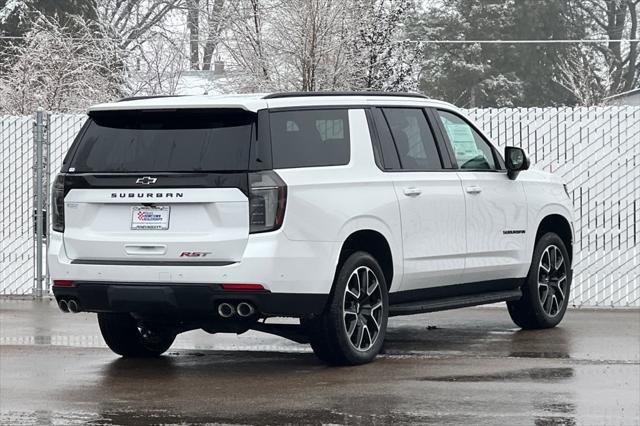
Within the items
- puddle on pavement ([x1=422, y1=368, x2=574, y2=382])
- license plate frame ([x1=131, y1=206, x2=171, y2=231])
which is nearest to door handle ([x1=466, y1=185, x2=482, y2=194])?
puddle on pavement ([x1=422, y1=368, x2=574, y2=382])

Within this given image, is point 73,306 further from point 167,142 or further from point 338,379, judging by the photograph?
point 338,379

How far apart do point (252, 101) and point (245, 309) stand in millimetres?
1398

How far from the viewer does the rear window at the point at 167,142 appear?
32.6ft

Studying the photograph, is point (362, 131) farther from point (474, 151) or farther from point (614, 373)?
point (614, 373)

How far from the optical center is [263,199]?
977cm

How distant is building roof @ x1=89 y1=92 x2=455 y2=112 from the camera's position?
9961 mm

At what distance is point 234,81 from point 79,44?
4.39 m

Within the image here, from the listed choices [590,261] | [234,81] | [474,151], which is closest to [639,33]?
[234,81]

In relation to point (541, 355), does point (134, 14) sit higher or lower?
higher

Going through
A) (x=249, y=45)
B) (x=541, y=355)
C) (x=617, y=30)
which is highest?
(x=249, y=45)

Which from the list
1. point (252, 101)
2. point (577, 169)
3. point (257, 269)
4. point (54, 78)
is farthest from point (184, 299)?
point (54, 78)

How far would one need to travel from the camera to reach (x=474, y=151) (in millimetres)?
12062

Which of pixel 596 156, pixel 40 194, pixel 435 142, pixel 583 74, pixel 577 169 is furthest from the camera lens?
pixel 583 74

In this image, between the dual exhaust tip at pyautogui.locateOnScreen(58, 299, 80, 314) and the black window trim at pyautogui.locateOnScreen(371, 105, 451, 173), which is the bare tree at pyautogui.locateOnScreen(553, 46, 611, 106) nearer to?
the black window trim at pyautogui.locateOnScreen(371, 105, 451, 173)
